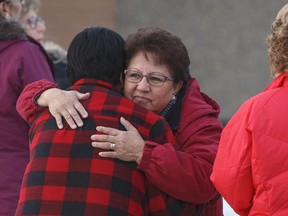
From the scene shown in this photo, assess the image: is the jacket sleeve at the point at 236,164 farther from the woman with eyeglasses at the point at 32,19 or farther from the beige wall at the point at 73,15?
the beige wall at the point at 73,15

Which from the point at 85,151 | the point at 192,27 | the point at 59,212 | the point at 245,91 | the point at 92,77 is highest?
the point at 92,77

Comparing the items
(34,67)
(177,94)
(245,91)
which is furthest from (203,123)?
(245,91)

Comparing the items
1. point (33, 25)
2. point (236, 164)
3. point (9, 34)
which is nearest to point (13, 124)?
point (9, 34)

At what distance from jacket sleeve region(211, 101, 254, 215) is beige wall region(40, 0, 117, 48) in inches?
268

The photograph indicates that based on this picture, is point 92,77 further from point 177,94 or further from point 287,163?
point 287,163

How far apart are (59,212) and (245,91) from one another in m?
6.67

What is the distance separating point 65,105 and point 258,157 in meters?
0.85

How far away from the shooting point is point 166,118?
12.0 feet

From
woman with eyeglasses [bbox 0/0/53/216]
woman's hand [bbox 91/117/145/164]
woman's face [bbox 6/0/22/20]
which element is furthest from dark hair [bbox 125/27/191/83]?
woman's face [bbox 6/0/22/20]

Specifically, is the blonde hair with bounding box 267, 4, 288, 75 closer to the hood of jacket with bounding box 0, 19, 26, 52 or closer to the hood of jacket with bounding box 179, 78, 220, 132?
the hood of jacket with bounding box 179, 78, 220, 132

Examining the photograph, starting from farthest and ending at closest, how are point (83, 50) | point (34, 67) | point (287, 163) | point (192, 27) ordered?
point (192, 27)
point (34, 67)
point (83, 50)
point (287, 163)

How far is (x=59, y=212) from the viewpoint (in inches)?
133

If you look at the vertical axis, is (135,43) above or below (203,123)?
above

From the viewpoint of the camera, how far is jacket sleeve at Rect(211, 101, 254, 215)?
3.20 m
